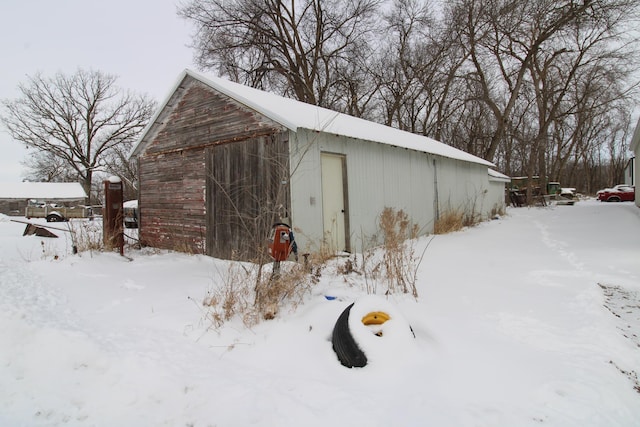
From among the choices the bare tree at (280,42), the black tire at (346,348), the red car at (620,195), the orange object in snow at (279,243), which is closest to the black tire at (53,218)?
the bare tree at (280,42)

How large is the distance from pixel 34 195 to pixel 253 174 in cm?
4235

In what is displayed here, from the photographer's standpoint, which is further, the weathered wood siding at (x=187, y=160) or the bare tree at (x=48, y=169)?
the bare tree at (x=48, y=169)

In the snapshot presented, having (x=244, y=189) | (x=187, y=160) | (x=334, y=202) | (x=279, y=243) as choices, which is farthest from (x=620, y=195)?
(x=279, y=243)

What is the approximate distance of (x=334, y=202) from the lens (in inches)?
297

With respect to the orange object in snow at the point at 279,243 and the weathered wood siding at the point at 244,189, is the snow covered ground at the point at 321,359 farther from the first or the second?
the weathered wood siding at the point at 244,189

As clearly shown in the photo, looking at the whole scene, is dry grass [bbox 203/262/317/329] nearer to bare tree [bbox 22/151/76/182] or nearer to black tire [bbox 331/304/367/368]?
black tire [bbox 331/304/367/368]

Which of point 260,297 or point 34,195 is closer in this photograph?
point 260,297

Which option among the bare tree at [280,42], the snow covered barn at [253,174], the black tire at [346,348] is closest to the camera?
the black tire at [346,348]

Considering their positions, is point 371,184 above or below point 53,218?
above

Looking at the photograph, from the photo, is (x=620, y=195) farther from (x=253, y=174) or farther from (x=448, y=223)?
(x=253, y=174)

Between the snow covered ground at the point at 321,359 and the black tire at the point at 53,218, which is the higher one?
the black tire at the point at 53,218

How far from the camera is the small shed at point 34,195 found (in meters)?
37.0

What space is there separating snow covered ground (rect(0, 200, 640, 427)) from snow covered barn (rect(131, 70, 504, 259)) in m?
2.27

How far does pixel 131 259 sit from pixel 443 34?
21999mm
